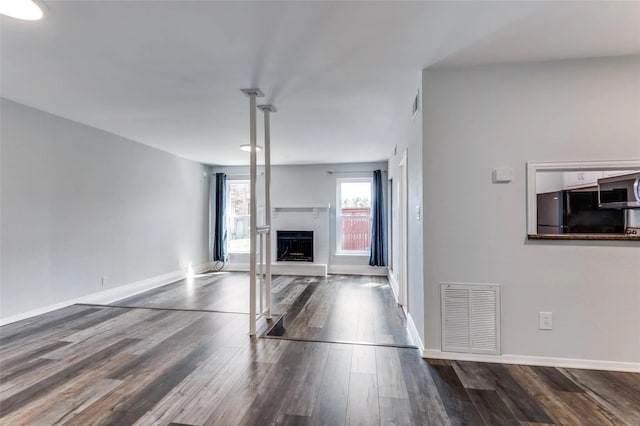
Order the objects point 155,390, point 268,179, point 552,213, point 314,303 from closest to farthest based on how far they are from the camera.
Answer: point 155,390, point 552,213, point 268,179, point 314,303

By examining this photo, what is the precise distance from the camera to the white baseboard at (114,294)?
137 inches

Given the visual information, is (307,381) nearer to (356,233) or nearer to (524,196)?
(524,196)

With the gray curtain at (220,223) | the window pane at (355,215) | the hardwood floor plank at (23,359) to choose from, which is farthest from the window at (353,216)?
the hardwood floor plank at (23,359)

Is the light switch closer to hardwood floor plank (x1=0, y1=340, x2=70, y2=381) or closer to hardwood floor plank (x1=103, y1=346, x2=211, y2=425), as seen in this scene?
hardwood floor plank (x1=103, y1=346, x2=211, y2=425)

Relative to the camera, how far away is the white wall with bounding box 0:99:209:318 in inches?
132

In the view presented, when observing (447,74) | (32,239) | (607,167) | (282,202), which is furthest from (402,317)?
(32,239)

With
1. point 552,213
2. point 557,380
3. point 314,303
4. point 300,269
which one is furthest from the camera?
point 300,269

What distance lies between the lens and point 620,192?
8.75ft

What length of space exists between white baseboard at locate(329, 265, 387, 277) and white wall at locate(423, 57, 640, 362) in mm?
3820

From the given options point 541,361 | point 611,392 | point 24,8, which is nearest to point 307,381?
point 541,361

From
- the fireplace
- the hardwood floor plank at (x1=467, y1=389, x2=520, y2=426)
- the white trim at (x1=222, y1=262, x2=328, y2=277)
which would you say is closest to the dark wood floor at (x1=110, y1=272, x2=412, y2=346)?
the white trim at (x1=222, y1=262, x2=328, y2=277)

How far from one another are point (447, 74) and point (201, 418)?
305 centimetres

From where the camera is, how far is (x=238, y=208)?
7.23 m

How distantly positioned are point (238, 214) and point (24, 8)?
5.76 metres
